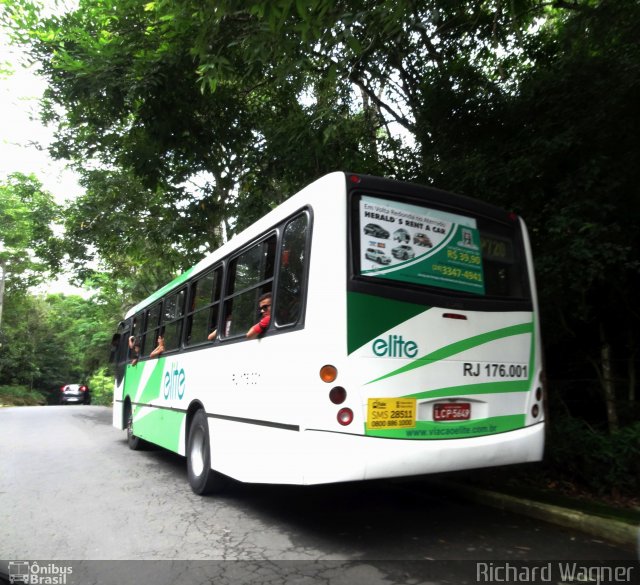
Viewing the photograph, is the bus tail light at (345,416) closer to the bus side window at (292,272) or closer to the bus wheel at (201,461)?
the bus side window at (292,272)

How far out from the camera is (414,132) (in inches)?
324

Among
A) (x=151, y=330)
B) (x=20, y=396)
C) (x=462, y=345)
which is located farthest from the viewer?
(x=20, y=396)

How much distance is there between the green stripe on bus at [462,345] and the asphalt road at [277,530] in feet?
4.49

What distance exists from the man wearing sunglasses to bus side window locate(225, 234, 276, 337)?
0.25ft

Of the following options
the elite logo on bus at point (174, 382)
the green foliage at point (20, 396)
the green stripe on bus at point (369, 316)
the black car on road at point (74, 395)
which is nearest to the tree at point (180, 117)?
the green stripe on bus at point (369, 316)

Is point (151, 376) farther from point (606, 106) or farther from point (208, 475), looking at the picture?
point (606, 106)

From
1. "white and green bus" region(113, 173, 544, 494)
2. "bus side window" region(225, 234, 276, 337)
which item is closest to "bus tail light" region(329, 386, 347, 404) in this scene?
"white and green bus" region(113, 173, 544, 494)

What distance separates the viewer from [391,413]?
408 centimetres

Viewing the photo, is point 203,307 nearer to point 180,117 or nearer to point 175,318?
point 175,318

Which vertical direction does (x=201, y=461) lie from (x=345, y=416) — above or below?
below

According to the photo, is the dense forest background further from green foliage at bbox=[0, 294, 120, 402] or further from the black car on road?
the black car on road

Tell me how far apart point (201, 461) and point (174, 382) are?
59.2 inches

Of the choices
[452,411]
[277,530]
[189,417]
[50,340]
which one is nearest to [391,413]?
[452,411]

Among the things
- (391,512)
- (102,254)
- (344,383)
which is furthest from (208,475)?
(102,254)
